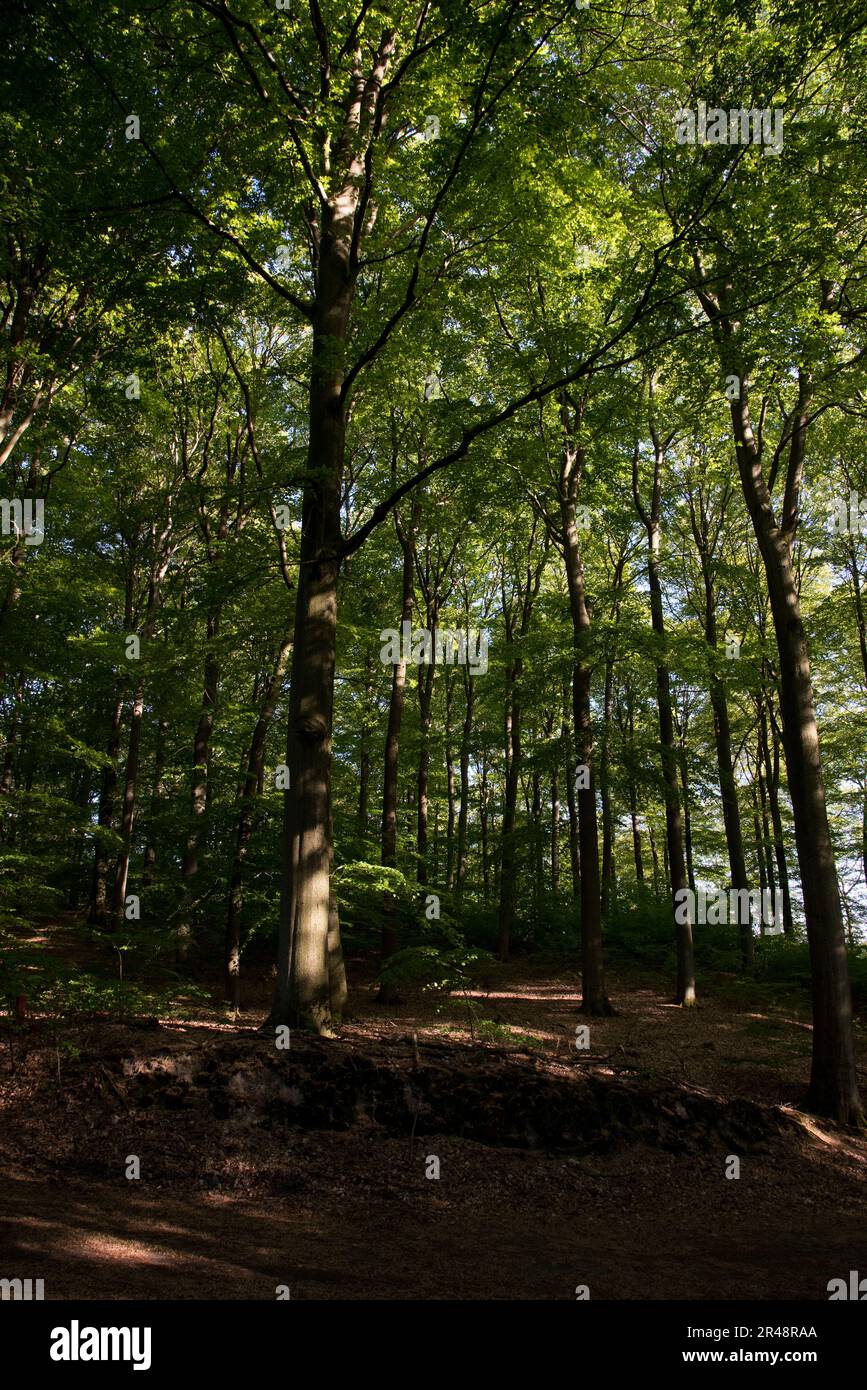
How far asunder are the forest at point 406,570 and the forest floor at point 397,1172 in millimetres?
38

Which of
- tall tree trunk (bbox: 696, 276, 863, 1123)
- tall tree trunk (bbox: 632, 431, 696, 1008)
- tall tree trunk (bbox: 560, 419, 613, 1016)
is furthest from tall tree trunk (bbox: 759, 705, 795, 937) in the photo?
tall tree trunk (bbox: 696, 276, 863, 1123)

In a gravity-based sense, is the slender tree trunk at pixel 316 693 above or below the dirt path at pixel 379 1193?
above

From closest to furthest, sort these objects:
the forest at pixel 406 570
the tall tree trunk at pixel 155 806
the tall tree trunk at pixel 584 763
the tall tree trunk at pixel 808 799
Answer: the forest at pixel 406 570
the tall tree trunk at pixel 808 799
the tall tree trunk at pixel 155 806
the tall tree trunk at pixel 584 763

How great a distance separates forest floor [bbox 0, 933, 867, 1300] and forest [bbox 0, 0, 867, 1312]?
38 mm

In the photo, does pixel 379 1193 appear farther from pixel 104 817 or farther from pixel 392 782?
pixel 104 817

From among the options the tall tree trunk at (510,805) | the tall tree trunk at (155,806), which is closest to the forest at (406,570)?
the tall tree trunk at (155,806)

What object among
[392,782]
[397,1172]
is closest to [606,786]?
[392,782]

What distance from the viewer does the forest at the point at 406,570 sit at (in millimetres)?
5617

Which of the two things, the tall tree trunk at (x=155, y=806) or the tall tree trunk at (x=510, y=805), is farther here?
the tall tree trunk at (x=510, y=805)

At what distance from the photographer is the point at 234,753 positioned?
69.4ft

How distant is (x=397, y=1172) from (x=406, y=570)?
1122cm

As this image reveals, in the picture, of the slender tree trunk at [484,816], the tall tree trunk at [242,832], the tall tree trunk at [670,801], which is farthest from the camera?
the slender tree trunk at [484,816]

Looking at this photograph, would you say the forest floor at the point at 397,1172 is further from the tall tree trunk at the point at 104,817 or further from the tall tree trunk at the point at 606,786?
the tall tree trunk at the point at 104,817

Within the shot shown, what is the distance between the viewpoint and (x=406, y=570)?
1520cm
